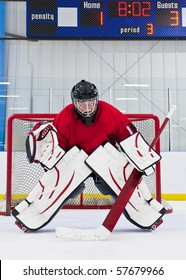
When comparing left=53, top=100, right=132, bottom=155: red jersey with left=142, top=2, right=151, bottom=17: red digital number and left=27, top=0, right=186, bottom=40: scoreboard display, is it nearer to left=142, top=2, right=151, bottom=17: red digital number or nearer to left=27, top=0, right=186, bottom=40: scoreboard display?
left=27, top=0, right=186, bottom=40: scoreboard display

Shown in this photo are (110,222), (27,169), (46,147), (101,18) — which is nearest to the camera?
(110,222)

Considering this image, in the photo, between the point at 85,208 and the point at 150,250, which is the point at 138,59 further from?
the point at 150,250

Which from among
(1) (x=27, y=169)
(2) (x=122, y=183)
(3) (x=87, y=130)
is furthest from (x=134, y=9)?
(2) (x=122, y=183)

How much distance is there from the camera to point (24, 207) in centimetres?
152

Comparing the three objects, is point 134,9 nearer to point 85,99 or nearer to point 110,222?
point 85,99

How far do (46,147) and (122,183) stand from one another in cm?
32

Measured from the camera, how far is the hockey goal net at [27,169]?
2.48 metres

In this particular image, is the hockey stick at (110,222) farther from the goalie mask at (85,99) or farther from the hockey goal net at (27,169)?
the hockey goal net at (27,169)

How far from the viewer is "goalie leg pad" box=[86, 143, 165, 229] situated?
5.01ft

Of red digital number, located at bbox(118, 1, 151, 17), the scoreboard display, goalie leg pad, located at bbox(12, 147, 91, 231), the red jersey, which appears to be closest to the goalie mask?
the red jersey

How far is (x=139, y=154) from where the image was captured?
1.48 m

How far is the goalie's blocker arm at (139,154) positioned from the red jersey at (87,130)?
0.08 m
